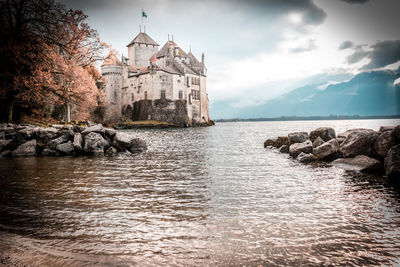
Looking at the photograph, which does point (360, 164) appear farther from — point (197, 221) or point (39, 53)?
point (39, 53)

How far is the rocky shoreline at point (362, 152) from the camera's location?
1074 centimetres

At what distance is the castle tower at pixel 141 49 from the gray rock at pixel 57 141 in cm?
7500

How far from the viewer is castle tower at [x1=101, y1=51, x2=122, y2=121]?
3265 inches

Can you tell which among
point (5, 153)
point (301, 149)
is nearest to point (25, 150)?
point (5, 153)

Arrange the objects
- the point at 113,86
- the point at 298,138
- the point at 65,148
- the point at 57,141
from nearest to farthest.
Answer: the point at 65,148, the point at 57,141, the point at 298,138, the point at 113,86

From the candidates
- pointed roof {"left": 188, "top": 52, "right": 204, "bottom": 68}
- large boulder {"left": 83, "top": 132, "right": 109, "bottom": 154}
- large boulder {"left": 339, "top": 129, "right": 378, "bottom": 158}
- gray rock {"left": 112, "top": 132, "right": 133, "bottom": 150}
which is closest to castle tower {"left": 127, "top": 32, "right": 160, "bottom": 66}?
pointed roof {"left": 188, "top": 52, "right": 204, "bottom": 68}

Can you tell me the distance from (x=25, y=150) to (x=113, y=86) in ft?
226

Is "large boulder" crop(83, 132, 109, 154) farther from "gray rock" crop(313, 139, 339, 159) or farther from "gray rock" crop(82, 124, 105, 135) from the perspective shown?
"gray rock" crop(313, 139, 339, 159)

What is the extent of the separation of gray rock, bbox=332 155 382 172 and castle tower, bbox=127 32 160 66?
85715mm

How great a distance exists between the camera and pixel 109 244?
4941 millimetres

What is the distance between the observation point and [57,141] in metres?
19.8

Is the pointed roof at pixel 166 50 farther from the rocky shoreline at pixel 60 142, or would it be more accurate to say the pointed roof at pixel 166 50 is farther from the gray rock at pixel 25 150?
the gray rock at pixel 25 150

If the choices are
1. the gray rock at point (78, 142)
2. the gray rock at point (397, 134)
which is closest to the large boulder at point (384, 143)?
the gray rock at point (397, 134)

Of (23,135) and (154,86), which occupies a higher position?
(154,86)
